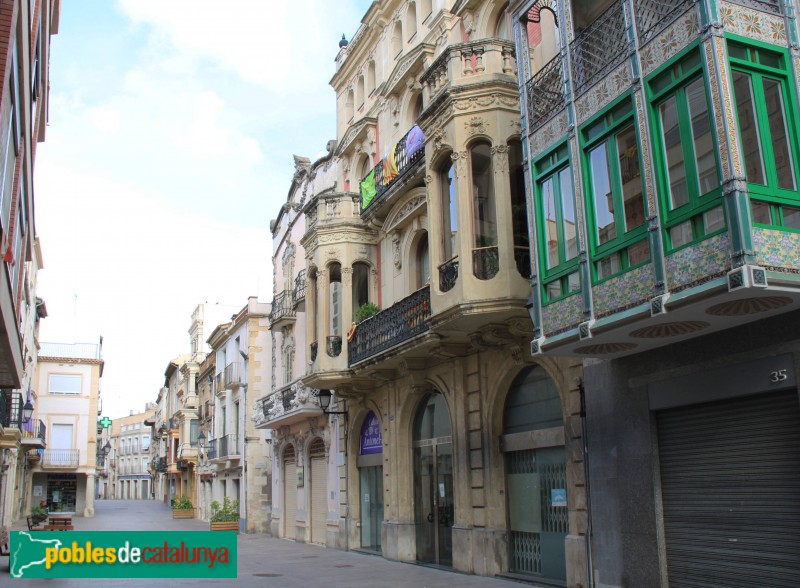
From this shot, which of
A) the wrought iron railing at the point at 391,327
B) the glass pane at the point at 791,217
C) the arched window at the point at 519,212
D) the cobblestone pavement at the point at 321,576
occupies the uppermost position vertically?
the arched window at the point at 519,212

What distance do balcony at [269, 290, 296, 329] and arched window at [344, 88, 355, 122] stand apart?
6.18m

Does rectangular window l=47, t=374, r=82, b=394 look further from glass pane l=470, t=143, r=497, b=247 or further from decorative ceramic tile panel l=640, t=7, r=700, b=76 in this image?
decorative ceramic tile panel l=640, t=7, r=700, b=76

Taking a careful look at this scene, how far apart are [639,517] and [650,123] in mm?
5244

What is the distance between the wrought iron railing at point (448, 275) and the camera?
562 inches

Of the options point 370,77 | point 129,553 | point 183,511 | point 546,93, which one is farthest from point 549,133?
point 183,511

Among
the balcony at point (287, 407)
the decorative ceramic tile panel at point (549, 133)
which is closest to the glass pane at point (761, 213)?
the decorative ceramic tile panel at point (549, 133)

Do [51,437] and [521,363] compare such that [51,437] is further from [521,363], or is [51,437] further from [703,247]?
[703,247]

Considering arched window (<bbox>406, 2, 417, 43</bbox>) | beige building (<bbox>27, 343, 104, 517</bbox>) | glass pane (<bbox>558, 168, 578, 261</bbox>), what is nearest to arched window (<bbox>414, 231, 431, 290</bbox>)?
arched window (<bbox>406, 2, 417, 43</bbox>)

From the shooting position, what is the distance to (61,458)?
173 feet

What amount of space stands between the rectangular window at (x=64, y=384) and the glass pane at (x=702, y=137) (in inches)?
2109

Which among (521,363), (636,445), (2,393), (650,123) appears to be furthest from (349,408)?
(650,123)

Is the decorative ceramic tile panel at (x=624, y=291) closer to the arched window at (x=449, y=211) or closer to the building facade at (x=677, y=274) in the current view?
the building facade at (x=677, y=274)

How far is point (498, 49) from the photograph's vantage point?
14.2 metres

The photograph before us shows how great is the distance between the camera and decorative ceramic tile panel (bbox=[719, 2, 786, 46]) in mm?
8703
